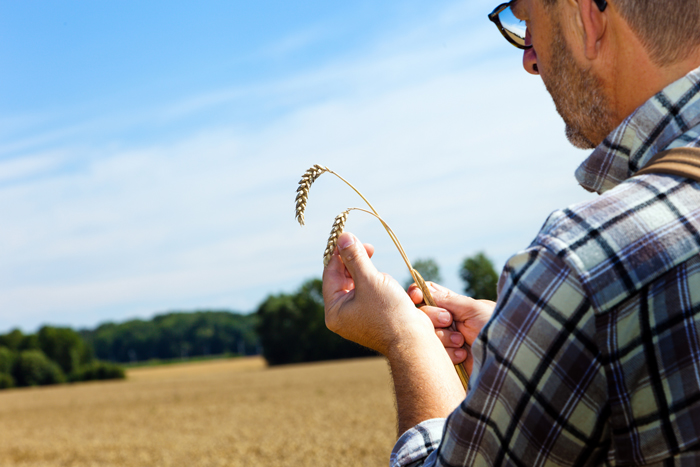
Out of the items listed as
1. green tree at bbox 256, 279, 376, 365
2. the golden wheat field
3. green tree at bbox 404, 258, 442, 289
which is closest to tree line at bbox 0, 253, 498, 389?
green tree at bbox 256, 279, 376, 365

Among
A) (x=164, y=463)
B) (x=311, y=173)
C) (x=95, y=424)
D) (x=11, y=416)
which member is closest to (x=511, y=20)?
(x=311, y=173)

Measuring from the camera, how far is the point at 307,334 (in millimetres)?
86625

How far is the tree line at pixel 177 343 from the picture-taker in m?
86.3

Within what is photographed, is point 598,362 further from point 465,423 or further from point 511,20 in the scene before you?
point 511,20

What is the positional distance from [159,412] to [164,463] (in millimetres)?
16083

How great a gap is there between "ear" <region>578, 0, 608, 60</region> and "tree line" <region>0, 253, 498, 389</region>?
6458cm

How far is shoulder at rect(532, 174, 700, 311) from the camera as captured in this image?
995 millimetres

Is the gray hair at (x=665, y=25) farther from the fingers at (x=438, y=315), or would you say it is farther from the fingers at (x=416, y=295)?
the fingers at (x=416, y=295)

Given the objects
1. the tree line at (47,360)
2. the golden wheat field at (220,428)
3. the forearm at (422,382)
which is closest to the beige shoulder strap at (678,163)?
the forearm at (422,382)

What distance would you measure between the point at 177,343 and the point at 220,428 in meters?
107

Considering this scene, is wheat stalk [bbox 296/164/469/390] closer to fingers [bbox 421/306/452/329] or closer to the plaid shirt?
fingers [bbox 421/306/452/329]

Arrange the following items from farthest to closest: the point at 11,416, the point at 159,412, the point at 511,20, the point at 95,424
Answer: the point at 11,416 → the point at 159,412 → the point at 95,424 → the point at 511,20

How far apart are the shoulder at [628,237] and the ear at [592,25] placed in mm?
411

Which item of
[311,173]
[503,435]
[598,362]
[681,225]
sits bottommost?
[503,435]
